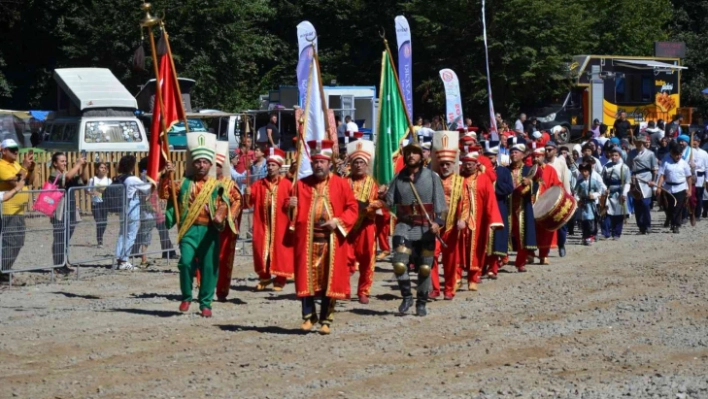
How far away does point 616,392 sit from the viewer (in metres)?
9.17

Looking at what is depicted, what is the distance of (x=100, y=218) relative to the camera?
17062 millimetres

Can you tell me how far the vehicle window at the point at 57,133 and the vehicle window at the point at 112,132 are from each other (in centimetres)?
156

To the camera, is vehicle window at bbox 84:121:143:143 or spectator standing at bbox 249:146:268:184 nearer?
spectator standing at bbox 249:146:268:184

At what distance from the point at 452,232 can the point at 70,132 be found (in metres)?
16.3

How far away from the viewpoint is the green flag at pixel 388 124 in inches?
571

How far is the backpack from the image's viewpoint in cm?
1719

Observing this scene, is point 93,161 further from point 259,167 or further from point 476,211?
point 476,211

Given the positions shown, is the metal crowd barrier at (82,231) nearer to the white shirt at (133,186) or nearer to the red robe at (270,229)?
the white shirt at (133,186)

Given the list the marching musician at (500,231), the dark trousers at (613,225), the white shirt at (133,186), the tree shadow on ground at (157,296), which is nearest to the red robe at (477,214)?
the marching musician at (500,231)

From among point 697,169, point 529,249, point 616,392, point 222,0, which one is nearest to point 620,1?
point 222,0

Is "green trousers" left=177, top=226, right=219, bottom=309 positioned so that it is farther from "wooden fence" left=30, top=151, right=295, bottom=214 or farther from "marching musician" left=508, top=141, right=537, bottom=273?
"wooden fence" left=30, top=151, right=295, bottom=214

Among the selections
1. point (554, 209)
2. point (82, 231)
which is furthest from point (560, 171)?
point (82, 231)

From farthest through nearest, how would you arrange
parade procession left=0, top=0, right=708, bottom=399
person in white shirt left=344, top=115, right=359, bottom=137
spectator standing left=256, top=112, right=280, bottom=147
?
person in white shirt left=344, top=115, right=359, bottom=137 < spectator standing left=256, top=112, right=280, bottom=147 < parade procession left=0, top=0, right=708, bottom=399

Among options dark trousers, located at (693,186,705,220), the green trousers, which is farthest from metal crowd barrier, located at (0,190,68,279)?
dark trousers, located at (693,186,705,220)
